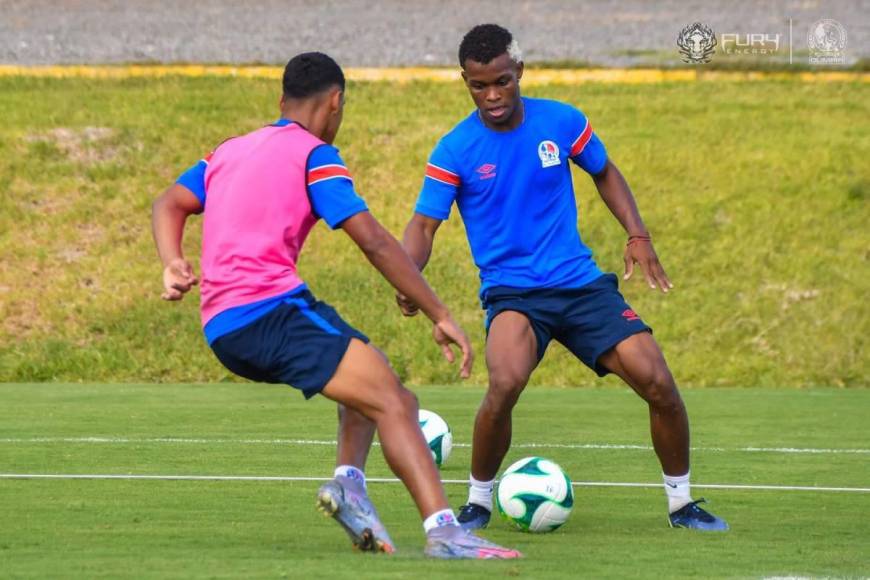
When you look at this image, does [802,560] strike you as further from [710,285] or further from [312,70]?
[710,285]

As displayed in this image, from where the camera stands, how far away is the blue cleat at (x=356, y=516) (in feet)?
20.8

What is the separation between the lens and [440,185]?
8.00 m

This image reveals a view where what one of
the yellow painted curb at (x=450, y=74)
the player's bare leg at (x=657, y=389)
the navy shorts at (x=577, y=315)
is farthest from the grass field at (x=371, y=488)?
the yellow painted curb at (x=450, y=74)

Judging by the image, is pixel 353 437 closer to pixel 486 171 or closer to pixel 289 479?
pixel 486 171

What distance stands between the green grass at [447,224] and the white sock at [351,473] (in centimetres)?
1177

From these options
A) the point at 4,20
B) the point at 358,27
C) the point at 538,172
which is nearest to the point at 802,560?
the point at 538,172

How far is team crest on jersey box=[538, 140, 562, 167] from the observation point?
7.89 metres

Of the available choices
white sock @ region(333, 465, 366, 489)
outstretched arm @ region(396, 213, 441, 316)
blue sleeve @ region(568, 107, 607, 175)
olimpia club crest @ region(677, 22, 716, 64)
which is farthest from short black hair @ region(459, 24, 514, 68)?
olimpia club crest @ region(677, 22, 716, 64)

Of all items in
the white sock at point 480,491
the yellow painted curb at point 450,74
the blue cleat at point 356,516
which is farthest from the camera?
the yellow painted curb at point 450,74

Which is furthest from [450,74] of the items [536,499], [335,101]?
[335,101]

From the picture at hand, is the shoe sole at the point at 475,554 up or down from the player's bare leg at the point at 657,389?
down

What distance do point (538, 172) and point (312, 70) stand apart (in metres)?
1.61

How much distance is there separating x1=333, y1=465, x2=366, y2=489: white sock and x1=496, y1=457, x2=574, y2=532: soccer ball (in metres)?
1.22

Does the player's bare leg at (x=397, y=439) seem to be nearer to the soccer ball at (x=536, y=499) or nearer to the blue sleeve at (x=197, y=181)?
the blue sleeve at (x=197, y=181)
